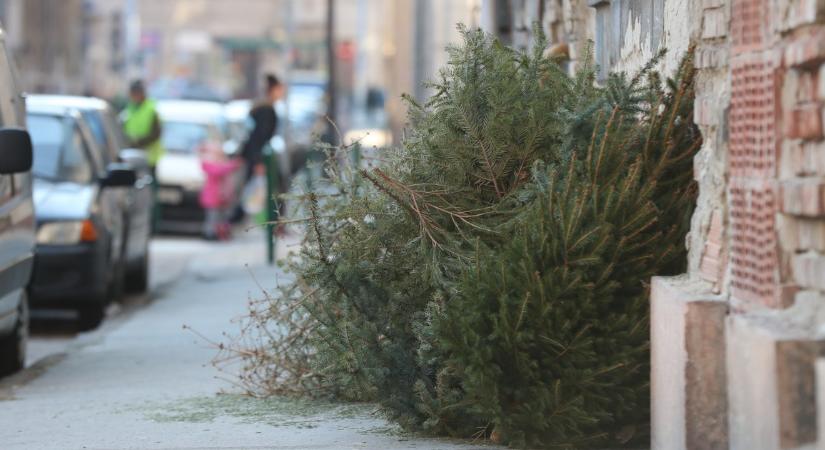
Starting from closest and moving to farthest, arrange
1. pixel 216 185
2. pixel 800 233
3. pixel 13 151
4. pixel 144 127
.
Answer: pixel 800 233
pixel 13 151
pixel 144 127
pixel 216 185

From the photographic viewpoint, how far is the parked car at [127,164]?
13477 millimetres

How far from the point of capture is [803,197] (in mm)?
4344

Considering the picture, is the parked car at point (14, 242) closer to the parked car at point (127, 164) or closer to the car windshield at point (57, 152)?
the car windshield at point (57, 152)

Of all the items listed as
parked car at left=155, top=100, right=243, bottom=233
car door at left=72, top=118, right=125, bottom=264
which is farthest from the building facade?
parked car at left=155, top=100, right=243, bottom=233

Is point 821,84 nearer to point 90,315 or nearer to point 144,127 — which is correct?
point 90,315

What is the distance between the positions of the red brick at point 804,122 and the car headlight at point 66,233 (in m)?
7.77

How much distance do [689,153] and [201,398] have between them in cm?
298

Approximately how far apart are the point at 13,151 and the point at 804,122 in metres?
5.05

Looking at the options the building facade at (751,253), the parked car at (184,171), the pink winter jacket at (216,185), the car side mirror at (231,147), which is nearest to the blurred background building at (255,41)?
the car side mirror at (231,147)

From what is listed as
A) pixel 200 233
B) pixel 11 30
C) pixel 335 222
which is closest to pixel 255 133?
pixel 200 233

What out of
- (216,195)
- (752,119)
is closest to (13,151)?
(752,119)

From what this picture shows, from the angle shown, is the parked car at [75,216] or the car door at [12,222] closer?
the car door at [12,222]

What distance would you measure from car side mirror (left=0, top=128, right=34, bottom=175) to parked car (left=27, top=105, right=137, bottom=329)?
2393mm

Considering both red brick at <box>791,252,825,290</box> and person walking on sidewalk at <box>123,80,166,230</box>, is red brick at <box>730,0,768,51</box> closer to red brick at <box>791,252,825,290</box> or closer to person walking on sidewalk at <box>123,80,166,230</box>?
red brick at <box>791,252,825,290</box>
